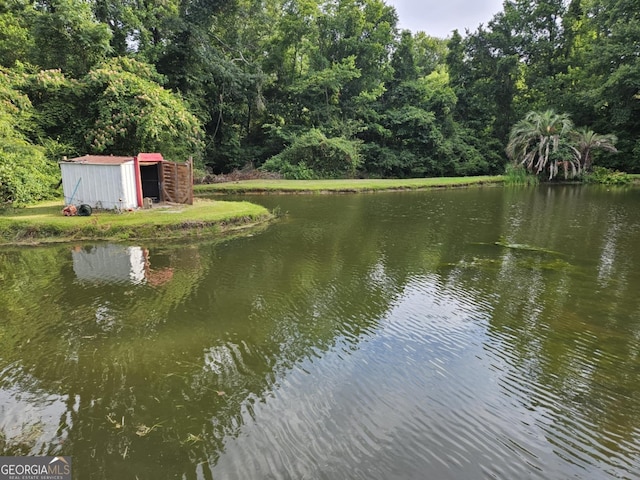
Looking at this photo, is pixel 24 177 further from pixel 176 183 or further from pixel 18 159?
pixel 176 183

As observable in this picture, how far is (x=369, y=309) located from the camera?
289 inches

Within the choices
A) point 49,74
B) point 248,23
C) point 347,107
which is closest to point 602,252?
point 49,74

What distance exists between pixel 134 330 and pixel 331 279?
4.13 metres

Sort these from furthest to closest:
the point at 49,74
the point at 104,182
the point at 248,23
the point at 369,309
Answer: the point at 248,23 < the point at 49,74 < the point at 104,182 < the point at 369,309

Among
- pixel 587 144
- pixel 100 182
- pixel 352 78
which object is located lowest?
pixel 100 182

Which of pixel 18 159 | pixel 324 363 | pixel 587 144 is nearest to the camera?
pixel 324 363

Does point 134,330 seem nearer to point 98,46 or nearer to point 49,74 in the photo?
point 49,74

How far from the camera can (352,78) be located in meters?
37.0

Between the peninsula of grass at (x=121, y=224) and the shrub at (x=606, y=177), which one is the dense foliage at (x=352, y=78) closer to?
the shrub at (x=606, y=177)

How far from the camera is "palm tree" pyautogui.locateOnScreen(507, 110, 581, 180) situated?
29.7 meters

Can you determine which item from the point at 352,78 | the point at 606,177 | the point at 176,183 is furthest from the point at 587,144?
the point at 176,183

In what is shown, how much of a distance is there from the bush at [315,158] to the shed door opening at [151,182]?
47.1 feet

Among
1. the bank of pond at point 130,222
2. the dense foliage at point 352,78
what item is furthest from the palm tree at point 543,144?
the bank of pond at point 130,222

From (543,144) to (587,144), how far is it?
4274 millimetres
